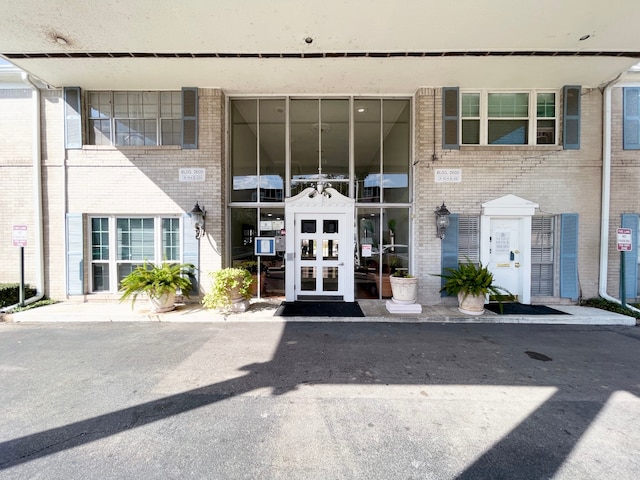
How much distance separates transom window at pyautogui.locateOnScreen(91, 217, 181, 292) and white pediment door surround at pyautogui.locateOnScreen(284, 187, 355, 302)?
2.90 metres

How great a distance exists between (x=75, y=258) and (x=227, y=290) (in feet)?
14.3

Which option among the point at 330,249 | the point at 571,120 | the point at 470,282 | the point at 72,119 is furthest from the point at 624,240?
the point at 72,119

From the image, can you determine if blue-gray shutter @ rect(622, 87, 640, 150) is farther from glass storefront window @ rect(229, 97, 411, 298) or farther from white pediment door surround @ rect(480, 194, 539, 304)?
glass storefront window @ rect(229, 97, 411, 298)

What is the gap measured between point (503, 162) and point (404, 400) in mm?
6722

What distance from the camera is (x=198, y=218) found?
23.1 feet

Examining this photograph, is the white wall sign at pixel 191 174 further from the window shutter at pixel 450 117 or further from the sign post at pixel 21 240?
the window shutter at pixel 450 117

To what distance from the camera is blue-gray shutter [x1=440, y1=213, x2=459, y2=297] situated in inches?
284

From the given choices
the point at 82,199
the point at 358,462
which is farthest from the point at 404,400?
the point at 82,199

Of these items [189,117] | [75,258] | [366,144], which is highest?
[189,117]

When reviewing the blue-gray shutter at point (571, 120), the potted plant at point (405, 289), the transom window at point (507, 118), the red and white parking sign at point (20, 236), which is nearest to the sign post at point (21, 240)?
the red and white parking sign at point (20, 236)

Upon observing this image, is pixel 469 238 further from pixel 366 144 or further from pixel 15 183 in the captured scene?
pixel 15 183

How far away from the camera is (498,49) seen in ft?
18.8

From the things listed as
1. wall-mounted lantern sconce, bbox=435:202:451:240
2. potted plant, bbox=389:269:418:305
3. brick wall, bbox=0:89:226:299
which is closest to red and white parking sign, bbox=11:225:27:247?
brick wall, bbox=0:89:226:299

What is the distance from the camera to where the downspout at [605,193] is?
7055 mm
